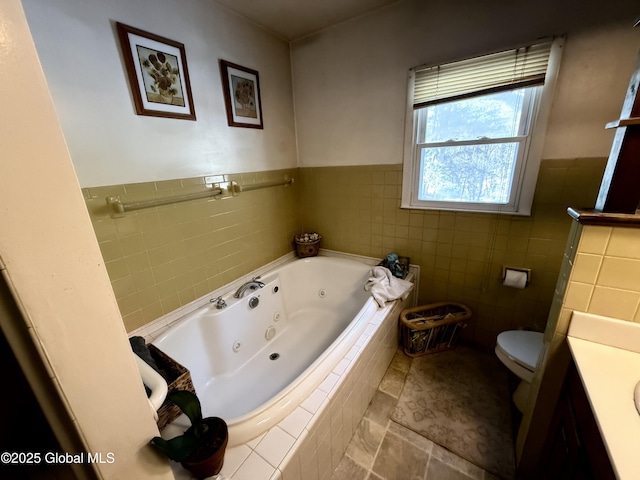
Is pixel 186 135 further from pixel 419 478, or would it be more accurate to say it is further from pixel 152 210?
pixel 419 478

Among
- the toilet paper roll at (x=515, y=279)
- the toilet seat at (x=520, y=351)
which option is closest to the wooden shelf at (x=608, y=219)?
the toilet seat at (x=520, y=351)

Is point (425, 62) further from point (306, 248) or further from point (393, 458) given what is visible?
point (393, 458)

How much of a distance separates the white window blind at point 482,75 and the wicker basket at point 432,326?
4.75 ft

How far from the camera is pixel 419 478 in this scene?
46.4 inches

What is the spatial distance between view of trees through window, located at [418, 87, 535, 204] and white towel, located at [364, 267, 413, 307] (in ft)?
2.13

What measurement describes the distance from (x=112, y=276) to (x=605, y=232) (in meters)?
2.03

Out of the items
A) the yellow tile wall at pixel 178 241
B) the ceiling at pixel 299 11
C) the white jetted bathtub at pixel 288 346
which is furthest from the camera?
the ceiling at pixel 299 11

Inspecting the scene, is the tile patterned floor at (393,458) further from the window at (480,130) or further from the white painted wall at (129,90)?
the white painted wall at (129,90)

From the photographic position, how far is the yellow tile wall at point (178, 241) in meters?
1.32

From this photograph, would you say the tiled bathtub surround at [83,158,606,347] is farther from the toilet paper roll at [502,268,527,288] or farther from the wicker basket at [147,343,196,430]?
the wicker basket at [147,343,196,430]

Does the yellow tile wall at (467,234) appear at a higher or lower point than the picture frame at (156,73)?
lower

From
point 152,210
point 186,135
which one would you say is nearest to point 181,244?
point 152,210

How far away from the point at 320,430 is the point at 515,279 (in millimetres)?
1486

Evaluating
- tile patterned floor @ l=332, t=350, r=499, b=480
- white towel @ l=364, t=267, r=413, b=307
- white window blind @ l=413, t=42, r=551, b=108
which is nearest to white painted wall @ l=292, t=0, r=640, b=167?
white window blind @ l=413, t=42, r=551, b=108
